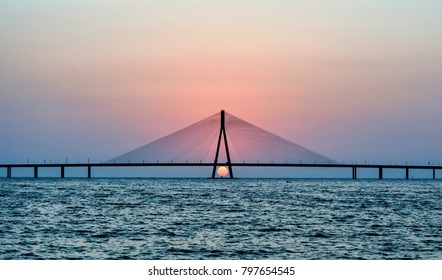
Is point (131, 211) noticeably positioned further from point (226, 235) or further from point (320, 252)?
point (320, 252)

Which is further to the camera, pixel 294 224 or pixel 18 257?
pixel 294 224

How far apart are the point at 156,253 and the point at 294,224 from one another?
1149 centimetres

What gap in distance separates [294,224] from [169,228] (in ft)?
18.2

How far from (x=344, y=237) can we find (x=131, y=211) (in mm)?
16254

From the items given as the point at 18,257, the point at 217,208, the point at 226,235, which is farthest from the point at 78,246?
the point at 217,208

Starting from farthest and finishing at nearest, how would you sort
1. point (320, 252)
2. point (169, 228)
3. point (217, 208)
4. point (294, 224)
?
1. point (217, 208)
2. point (294, 224)
3. point (169, 228)
4. point (320, 252)

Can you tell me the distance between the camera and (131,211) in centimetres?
4122

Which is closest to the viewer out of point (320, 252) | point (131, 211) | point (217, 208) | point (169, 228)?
point (320, 252)

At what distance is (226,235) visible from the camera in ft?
91.9

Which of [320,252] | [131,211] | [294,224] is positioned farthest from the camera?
[131,211]
